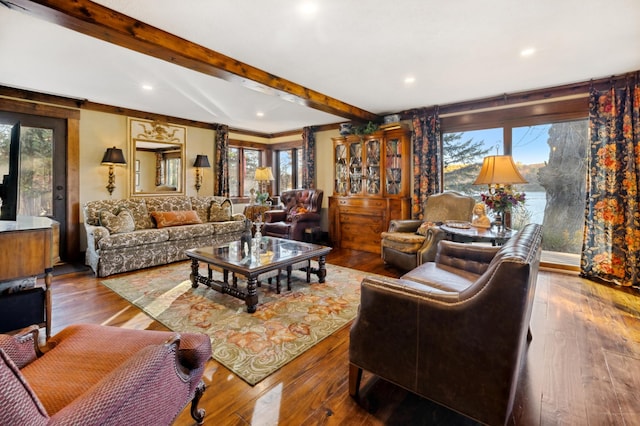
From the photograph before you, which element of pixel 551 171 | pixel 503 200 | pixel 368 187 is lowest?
pixel 503 200

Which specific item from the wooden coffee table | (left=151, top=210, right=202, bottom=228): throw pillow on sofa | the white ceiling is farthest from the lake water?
(left=151, top=210, right=202, bottom=228): throw pillow on sofa

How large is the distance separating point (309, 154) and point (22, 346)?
5.64 m

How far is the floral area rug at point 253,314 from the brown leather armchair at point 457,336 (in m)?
0.73

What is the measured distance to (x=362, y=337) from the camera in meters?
1.60

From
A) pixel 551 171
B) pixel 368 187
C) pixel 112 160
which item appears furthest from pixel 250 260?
pixel 551 171

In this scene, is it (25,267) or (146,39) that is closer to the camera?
(25,267)

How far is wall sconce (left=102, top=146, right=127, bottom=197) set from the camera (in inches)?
192

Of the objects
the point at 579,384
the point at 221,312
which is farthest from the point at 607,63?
the point at 221,312

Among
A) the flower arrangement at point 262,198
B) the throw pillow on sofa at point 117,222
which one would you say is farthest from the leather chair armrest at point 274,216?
the throw pillow on sofa at point 117,222

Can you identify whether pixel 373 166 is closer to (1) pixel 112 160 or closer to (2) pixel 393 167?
(2) pixel 393 167

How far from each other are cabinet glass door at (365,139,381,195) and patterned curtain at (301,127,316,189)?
147cm

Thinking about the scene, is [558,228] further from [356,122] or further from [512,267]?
[512,267]

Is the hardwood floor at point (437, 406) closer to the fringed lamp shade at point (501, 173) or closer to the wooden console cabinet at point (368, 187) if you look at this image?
the fringed lamp shade at point (501, 173)

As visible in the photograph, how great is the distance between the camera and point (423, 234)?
4004mm
